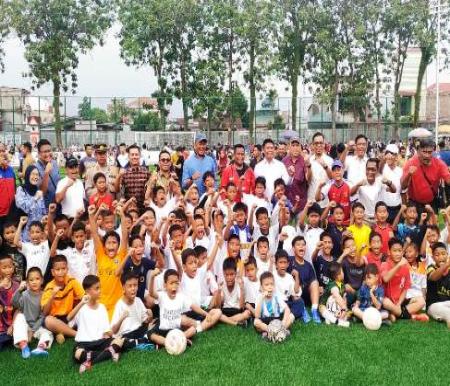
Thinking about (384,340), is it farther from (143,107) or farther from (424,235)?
(143,107)

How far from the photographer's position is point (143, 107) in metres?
30.4

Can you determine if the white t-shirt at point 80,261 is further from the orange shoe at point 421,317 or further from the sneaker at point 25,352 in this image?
the orange shoe at point 421,317

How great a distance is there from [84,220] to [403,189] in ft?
14.2

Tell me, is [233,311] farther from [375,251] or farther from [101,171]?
[101,171]

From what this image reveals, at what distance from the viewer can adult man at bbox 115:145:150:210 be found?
25.5ft

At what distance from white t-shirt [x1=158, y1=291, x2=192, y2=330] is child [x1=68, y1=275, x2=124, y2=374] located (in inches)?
18.7

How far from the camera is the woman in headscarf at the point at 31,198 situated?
284 inches

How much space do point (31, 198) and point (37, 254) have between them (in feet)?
3.81

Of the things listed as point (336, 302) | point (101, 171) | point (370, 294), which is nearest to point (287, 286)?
point (336, 302)

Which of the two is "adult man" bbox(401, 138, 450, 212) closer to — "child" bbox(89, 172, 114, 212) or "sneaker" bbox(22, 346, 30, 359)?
"child" bbox(89, 172, 114, 212)

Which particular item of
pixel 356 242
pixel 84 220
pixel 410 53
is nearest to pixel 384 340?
pixel 356 242

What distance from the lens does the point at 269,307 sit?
599cm

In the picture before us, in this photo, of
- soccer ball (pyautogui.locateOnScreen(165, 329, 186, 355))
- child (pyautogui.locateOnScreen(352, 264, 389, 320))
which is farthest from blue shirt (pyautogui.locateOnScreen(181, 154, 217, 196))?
soccer ball (pyautogui.locateOnScreen(165, 329, 186, 355))

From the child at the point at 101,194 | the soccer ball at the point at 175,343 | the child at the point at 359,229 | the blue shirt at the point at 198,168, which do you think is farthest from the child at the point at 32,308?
the child at the point at 359,229
